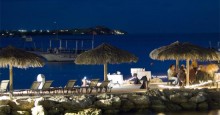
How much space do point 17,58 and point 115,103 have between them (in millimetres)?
3672

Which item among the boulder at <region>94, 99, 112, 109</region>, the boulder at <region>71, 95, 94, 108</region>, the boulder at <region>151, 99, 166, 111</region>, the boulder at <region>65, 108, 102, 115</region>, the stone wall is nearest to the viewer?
the stone wall

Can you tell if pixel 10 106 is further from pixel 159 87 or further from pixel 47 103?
pixel 159 87

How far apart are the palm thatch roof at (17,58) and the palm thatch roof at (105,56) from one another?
6.39ft

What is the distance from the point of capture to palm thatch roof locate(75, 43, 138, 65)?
2067 cm

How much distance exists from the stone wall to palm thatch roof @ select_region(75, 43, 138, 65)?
1854 millimetres

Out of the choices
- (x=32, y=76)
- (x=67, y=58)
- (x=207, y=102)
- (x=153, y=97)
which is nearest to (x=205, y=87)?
(x=207, y=102)

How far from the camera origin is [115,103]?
18812mm

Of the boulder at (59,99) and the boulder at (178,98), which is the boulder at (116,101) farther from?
the boulder at (178,98)

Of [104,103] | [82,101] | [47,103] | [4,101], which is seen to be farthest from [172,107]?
[4,101]

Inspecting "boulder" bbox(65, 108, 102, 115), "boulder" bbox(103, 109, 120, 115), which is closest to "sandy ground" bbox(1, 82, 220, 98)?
"boulder" bbox(103, 109, 120, 115)

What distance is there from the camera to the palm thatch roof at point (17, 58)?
19.2 m

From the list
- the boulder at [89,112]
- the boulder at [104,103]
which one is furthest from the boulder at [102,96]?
the boulder at [89,112]

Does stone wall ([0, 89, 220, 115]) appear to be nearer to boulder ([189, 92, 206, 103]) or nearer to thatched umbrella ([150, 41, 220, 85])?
boulder ([189, 92, 206, 103])

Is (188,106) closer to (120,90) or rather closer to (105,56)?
(120,90)
